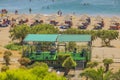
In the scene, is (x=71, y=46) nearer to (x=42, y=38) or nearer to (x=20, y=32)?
(x=42, y=38)

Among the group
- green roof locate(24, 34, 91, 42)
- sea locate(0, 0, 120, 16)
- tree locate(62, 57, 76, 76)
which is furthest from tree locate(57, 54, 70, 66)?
sea locate(0, 0, 120, 16)

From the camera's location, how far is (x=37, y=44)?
36844mm

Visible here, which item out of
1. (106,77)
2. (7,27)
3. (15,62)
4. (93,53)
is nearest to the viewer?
(106,77)

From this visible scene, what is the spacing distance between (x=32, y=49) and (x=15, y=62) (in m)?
2.36

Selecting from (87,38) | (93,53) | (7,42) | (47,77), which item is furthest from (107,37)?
(47,77)

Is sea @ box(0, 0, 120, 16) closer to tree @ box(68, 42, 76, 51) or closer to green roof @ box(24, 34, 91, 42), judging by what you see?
green roof @ box(24, 34, 91, 42)

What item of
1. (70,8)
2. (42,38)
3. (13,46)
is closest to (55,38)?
(42,38)

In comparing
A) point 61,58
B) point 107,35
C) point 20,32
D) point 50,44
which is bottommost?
point 61,58

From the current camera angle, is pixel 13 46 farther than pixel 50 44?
Yes

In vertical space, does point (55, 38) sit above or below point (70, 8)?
above

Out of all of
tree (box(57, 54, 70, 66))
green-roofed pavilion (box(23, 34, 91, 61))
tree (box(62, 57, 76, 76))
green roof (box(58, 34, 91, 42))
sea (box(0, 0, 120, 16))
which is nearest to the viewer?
tree (box(62, 57, 76, 76))

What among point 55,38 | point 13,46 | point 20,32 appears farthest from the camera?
point 20,32

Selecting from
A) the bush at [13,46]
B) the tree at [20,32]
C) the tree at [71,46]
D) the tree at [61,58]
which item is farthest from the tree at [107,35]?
the tree at [61,58]

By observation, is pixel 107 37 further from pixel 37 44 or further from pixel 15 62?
pixel 15 62
